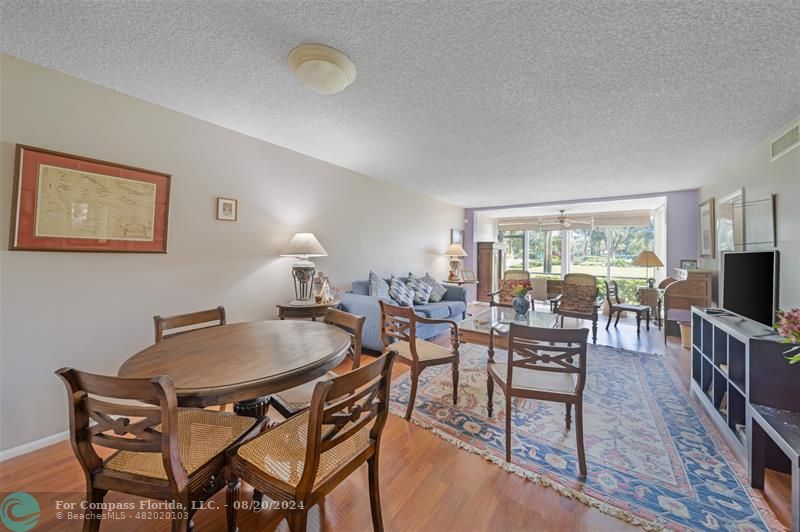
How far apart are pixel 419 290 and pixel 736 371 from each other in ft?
10.8

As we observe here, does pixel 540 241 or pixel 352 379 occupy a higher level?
pixel 540 241

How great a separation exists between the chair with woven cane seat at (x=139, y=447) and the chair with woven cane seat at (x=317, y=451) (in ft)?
0.41

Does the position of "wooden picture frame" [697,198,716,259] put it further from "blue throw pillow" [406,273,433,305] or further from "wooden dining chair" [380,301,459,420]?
Answer: "wooden dining chair" [380,301,459,420]

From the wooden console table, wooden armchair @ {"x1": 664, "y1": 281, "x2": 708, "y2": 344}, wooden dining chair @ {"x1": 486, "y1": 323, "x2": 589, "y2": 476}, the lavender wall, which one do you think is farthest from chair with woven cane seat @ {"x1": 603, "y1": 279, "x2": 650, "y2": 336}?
wooden dining chair @ {"x1": 486, "y1": 323, "x2": 589, "y2": 476}

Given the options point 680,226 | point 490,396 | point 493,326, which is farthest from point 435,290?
point 680,226

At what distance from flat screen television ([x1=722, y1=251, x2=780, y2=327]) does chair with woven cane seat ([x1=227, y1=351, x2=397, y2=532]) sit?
265 centimetres

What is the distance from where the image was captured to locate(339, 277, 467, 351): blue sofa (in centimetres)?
326

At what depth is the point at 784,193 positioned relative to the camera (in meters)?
2.25

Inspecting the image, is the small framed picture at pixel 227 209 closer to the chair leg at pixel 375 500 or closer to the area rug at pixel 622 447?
the area rug at pixel 622 447

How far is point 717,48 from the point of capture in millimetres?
1519

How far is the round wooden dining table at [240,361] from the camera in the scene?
105cm

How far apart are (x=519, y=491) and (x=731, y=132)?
341 centimetres

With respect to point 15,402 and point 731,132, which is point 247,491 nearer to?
point 15,402

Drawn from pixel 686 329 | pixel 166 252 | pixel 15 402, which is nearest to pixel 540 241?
pixel 686 329
